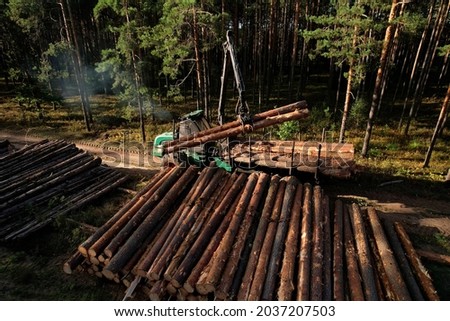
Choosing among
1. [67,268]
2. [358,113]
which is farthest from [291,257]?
[358,113]

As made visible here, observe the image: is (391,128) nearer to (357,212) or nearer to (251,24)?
(357,212)

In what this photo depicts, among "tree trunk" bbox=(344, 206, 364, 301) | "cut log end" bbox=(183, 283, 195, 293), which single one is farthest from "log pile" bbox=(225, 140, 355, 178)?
"cut log end" bbox=(183, 283, 195, 293)

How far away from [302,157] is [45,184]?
37.9 ft

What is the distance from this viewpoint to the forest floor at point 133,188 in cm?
896

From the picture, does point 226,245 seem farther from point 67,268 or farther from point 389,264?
point 67,268

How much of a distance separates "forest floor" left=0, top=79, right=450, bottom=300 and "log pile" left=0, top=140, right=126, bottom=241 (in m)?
0.54

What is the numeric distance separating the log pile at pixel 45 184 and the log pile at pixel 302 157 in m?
6.42

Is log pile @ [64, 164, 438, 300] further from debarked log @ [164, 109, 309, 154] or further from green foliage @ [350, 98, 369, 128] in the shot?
green foliage @ [350, 98, 369, 128]

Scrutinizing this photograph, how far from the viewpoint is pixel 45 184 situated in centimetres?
1340

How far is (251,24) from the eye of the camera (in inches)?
1401

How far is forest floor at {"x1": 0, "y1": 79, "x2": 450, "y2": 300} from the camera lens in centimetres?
896

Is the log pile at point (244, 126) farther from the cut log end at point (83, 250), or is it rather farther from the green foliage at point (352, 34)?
the green foliage at point (352, 34)

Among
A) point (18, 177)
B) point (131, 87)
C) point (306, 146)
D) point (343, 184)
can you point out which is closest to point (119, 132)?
point (131, 87)
